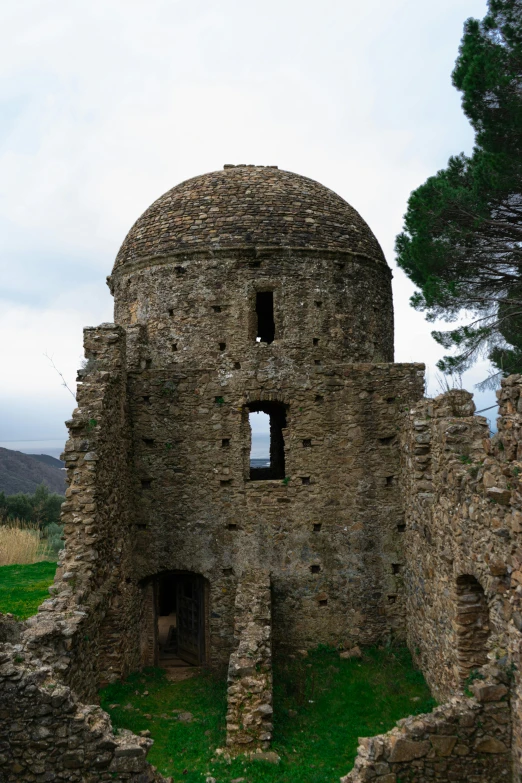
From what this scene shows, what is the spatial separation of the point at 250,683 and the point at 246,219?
799 cm

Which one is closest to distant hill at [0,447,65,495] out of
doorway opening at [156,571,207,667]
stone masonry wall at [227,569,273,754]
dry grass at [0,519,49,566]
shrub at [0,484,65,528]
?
shrub at [0,484,65,528]

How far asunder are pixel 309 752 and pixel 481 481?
405 cm

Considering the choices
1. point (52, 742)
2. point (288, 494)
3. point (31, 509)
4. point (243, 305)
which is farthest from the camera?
point (31, 509)

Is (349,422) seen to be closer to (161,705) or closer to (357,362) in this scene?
(357,362)

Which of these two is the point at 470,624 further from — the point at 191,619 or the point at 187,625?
the point at 187,625

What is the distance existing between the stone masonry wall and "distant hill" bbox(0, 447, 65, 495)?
39.5 metres

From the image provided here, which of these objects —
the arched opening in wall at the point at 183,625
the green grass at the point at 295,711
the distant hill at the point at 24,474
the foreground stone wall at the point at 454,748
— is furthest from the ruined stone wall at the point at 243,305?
the distant hill at the point at 24,474

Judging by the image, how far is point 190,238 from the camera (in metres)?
11.2

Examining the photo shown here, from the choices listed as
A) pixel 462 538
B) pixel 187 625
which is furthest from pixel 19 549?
pixel 462 538

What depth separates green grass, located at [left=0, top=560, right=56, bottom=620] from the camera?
12688 millimetres

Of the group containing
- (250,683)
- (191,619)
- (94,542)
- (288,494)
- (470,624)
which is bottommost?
(191,619)

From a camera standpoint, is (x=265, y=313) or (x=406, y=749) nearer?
(x=406, y=749)

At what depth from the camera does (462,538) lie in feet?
22.6

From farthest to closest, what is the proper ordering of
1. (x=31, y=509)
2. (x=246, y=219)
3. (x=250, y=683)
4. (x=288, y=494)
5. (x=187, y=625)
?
(x=31, y=509)
(x=246, y=219)
(x=187, y=625)
(x=288, y=494)
(x=250, y=683)
